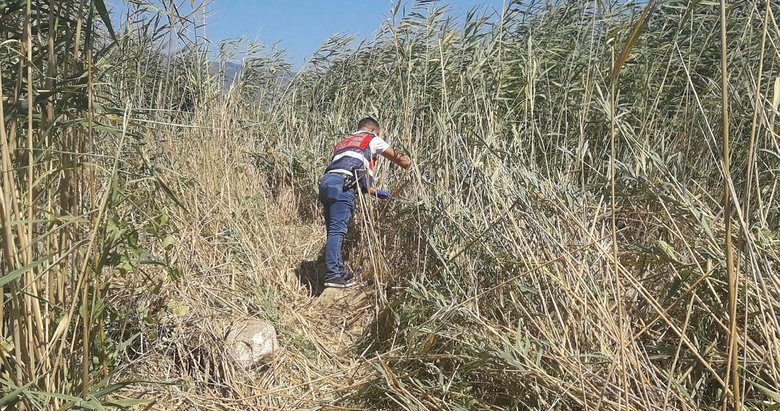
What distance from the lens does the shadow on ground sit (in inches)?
166

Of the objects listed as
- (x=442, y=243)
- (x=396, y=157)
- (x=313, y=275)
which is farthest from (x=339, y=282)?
(x=442, y=243)

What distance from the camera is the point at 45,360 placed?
67.9 inches

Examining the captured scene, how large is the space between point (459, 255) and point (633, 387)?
1.11 metres

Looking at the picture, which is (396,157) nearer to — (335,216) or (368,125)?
(368,125)

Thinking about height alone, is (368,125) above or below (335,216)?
above

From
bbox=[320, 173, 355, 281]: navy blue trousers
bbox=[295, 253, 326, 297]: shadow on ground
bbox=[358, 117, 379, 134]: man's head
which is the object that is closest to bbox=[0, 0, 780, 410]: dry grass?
bbox=[295, 253, 326, 297]: shadow on ground

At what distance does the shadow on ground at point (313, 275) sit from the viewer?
421 cm

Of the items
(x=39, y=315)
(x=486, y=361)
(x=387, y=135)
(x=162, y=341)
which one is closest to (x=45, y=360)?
(x=39, y=315)

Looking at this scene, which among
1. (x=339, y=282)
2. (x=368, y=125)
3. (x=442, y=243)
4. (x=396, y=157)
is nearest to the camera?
(x=442, y=243)

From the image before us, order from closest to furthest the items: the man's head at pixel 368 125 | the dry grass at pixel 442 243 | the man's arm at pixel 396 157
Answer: the dry grass at pixel 442 243
the man's arm at pixel 396 157
the man's head at pixel 368 125

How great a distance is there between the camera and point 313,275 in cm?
438

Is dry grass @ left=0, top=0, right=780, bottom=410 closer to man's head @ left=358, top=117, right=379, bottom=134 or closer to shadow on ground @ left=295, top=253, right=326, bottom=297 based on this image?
shadow on ground @ left=295, top=253, right=326, bottom=297


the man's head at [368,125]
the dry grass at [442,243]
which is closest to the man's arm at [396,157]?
the dry grass at [442,243]

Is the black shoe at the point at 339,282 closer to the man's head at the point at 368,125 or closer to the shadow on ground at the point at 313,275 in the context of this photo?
the shadow on ground at the point at 313,275
